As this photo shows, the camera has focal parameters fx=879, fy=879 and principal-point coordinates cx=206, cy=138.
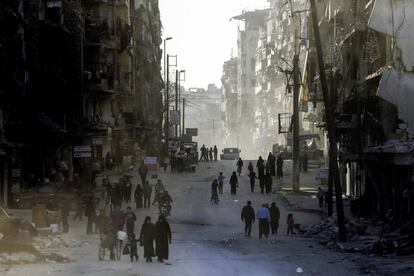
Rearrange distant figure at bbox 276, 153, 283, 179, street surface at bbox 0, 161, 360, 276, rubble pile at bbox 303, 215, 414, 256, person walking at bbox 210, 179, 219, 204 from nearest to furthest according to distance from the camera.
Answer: street surface at bbox 0, 161, 360, 276
rubble pile at bbox 303, 215, 414, 256
person walking at bbox 210, 179, 219, 204
distant figure at bbox 276, 153, 283, 179

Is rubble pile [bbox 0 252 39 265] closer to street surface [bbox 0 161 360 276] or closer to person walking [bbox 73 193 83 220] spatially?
street surface [bbox 0 161 360 276]

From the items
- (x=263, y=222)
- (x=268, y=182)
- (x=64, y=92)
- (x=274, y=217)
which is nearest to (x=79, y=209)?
(x=274, y=217)

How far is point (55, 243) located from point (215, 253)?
4.70m

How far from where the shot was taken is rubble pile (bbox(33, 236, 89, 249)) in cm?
2425

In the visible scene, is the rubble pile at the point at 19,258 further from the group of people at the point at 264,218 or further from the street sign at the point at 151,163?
the street sign at the point at 151,163

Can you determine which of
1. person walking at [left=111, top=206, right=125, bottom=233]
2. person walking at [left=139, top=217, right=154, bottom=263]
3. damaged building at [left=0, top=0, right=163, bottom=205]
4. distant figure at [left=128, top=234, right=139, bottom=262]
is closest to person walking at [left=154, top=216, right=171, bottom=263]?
person walking at [left=139, top=217, right=154, bottom=263]

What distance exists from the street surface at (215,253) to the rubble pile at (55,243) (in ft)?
1.58

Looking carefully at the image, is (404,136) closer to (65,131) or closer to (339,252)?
Result: (339,252)

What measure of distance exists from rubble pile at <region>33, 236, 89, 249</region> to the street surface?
19.0 inches

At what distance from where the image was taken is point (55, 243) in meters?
25.2

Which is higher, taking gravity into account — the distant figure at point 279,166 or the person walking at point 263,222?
the distant figure at point 279,166

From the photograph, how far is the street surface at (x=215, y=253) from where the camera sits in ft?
64.0

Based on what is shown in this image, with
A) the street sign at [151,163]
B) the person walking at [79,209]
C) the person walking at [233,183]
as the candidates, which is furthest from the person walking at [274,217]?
the street sign at [151,163]

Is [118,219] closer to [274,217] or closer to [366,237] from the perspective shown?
[274,217]
